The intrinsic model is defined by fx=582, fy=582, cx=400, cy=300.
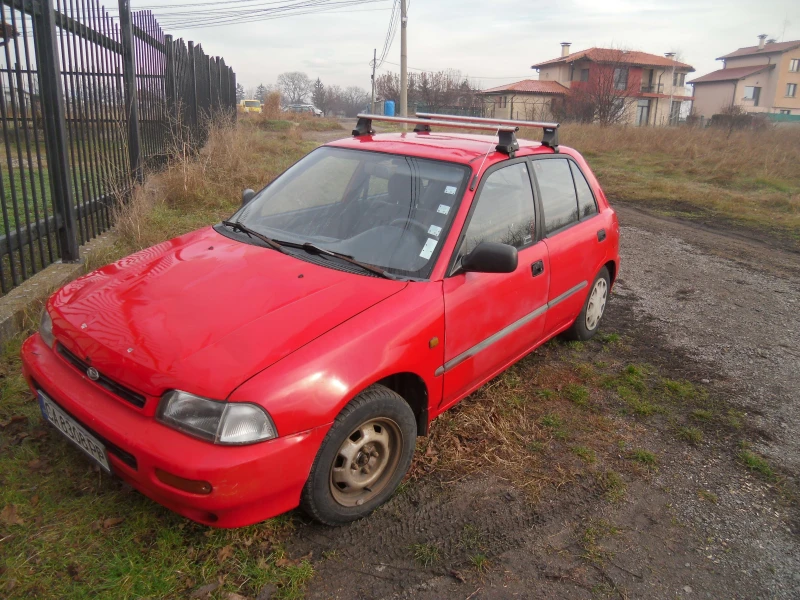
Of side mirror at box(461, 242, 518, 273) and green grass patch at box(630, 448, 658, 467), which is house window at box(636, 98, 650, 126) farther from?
side mirror at box(461, 242, 518, 273)

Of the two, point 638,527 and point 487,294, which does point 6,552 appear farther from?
point 638,527

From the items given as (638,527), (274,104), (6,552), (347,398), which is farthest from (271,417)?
(274,104)

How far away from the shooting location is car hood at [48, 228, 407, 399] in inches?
90.2

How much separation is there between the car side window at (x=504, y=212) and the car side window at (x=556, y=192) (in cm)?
18

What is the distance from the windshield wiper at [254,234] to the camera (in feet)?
10.6

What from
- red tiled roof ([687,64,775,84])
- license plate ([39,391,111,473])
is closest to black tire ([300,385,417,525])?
license plate ([39,391,111,473])

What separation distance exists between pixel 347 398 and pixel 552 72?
70.7 metres

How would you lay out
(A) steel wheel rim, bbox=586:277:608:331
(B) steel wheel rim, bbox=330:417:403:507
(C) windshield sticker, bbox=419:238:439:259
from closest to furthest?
(B) steel wheel rim, bbox=330:417:403:507 → (C) windshield sticker, bbox=419:238:439:259 → (A) steel wheel rim, bbox=586:277:608:331

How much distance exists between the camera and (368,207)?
3.38 metres

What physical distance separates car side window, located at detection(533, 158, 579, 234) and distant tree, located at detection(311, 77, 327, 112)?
72613mm

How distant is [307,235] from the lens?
10.9ft

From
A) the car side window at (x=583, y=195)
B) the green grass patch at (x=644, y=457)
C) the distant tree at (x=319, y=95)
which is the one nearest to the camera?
the green grass patch at (x=644, y=457)

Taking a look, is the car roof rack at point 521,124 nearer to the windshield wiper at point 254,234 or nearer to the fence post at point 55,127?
the windshield wiper at point 254,234

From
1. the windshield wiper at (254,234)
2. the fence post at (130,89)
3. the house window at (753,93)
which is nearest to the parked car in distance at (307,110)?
the fence post at (130,89)
